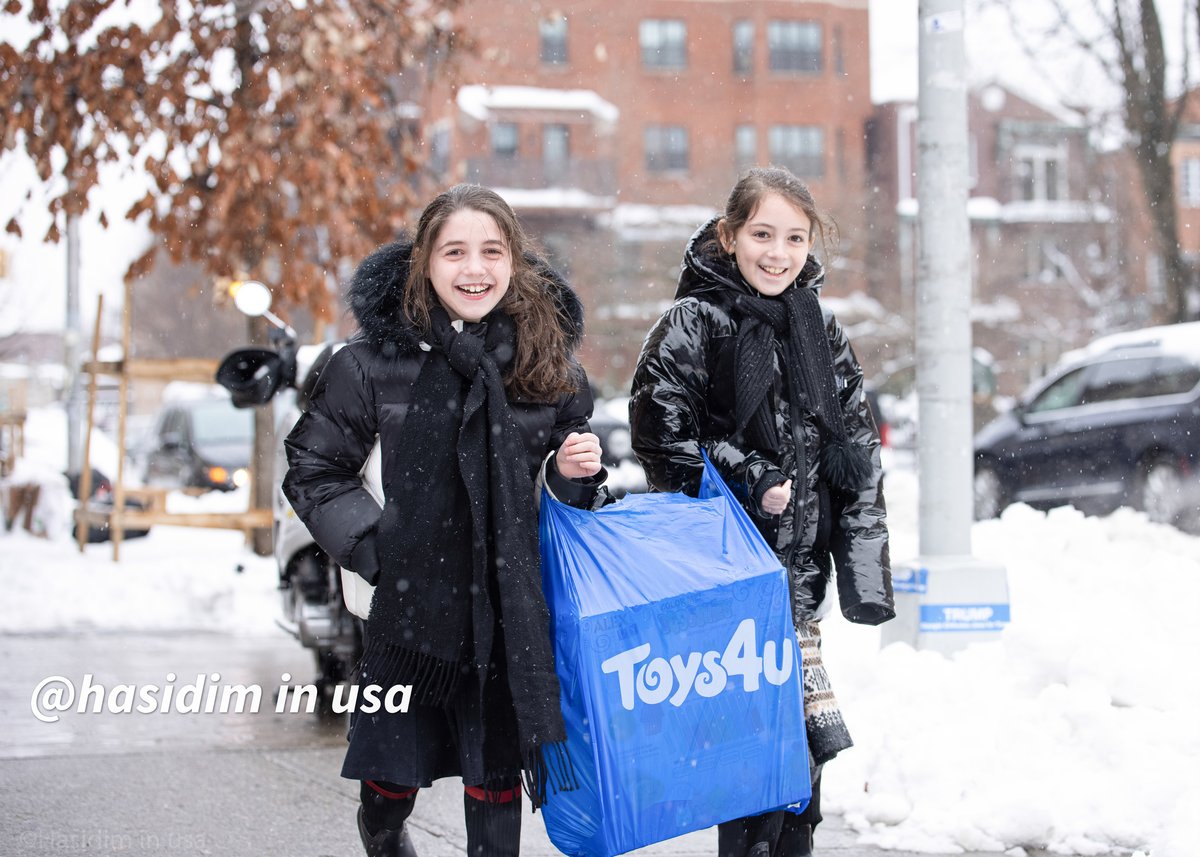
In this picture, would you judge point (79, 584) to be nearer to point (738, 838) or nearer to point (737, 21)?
point (738, 838)

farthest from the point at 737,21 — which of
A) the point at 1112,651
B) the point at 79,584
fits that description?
the point at 1112,651

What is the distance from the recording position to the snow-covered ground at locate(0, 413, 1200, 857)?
163 inches

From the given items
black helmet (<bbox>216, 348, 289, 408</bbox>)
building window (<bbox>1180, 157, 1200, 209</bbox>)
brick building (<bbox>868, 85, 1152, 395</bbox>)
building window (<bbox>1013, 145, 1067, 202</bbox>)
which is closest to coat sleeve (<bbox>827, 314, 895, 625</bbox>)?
black helmet (<bbox>216, 348, 289, 408</bbox>)

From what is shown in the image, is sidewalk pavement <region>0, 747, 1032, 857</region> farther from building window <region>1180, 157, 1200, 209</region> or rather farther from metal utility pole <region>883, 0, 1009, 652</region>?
building window <region>1180, 157, 1200, 209</region>

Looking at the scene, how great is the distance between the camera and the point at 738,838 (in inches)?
129

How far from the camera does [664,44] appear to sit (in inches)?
1646

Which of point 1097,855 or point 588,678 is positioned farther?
point 1097,855

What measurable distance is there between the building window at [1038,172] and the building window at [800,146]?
11.4m

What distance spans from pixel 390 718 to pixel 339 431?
649mm

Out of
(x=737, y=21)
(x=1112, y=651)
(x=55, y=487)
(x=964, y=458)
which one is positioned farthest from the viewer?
(x=737, y=21)

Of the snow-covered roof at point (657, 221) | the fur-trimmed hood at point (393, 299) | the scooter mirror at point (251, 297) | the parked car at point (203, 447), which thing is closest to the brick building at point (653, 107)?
the snow-covered roof at point (657, 221)

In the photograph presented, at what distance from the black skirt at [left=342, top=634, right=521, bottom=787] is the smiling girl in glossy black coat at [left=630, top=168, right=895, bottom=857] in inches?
30.3

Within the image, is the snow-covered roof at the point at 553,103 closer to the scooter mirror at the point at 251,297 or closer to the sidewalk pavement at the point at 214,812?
Result: the scooter mirror at the point at 251,297

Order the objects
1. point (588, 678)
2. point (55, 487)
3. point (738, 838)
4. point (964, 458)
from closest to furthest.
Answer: point (588, 678), point (738, 838), point (964, 458), point (55, 487)
